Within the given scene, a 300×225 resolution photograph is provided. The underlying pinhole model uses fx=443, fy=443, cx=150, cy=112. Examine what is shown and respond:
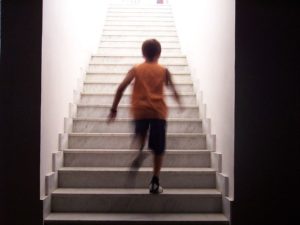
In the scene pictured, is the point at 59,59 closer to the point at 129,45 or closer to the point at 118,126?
the point at 118,126

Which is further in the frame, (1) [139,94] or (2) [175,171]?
(2) [175,171]

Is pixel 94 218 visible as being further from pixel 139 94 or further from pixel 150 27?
pixel 150 27

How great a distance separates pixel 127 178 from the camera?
4055 millimetres

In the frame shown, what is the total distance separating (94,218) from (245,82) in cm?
161

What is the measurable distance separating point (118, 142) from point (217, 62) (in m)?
1.30

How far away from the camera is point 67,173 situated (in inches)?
161

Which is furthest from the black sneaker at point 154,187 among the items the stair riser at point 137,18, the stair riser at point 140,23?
the stair riser at point 137,18

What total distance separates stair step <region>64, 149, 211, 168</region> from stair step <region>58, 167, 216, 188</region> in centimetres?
25

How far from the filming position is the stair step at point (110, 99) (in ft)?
17.8

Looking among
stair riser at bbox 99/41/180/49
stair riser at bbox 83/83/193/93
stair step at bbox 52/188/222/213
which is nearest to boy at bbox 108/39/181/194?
stair step at bbox 52/188/222/213

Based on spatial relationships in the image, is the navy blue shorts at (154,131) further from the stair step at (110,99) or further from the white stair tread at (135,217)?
the stair step at (110,99)

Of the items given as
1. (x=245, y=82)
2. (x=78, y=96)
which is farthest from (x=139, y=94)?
(x=78, y=96)

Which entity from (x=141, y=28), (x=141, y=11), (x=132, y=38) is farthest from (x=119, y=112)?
(x=141, y=11)

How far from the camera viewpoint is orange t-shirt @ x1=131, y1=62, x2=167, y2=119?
11.7 feet
